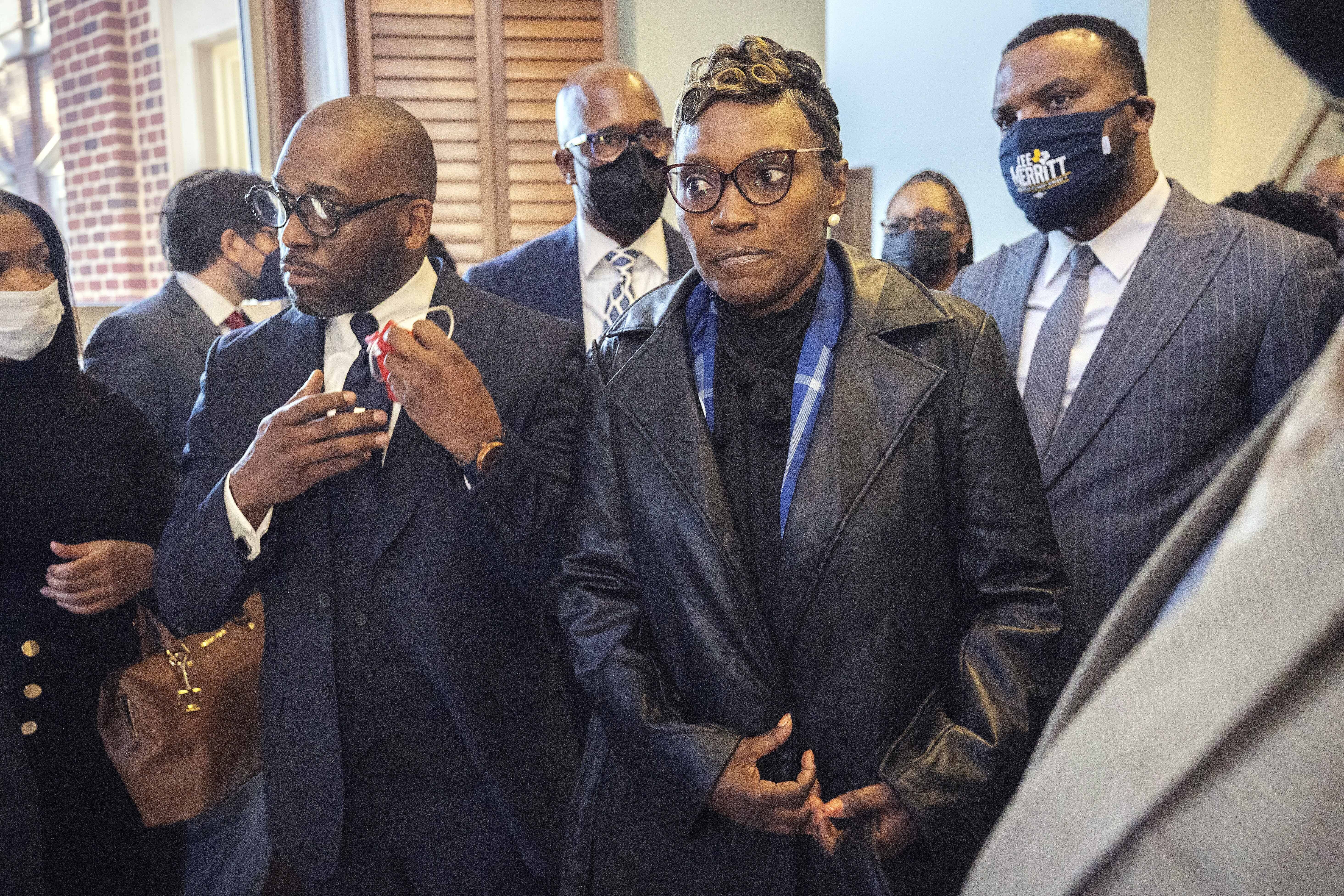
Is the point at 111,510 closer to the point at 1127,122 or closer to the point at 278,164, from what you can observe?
the point at 278,164

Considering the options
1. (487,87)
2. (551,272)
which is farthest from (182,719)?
(487,87)

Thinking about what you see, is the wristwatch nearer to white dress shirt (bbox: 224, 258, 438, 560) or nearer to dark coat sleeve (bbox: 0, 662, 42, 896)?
white dress shirt (bbox: 224, 258, 438, 560)

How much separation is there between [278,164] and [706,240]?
0.84 meters

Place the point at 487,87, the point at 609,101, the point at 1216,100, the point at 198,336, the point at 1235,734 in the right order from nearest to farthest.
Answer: the point at 1235,734
the point at 609,101
the point at 198,336
the point at 487,87
the point at 1216,100

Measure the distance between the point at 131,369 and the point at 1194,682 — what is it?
3.12 meters

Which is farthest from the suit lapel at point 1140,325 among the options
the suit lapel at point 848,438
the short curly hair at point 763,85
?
the short curly hair at point 763,85

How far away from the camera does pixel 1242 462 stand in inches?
23.8

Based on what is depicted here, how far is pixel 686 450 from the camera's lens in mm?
1552

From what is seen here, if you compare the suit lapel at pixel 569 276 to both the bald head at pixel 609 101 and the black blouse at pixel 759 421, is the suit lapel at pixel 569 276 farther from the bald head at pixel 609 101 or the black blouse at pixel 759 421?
the black blouse at pixel 759 421

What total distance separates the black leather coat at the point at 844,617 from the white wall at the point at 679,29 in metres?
3.00

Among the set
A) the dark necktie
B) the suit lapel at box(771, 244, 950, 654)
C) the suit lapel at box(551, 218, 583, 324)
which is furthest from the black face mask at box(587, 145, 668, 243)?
the suit lapel at box(771, 244, 950, 654)

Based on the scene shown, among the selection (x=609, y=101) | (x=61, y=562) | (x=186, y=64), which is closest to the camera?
(x=61, y=562)

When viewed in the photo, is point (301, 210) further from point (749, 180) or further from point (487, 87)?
point (487, 87)

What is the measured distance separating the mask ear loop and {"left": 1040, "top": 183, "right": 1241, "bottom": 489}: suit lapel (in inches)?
46.7
